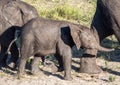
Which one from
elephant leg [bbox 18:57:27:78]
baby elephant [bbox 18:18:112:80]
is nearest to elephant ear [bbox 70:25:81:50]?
baby elephant [bbox 18:18:112:80]

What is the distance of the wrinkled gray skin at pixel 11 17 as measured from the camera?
930 centimetres

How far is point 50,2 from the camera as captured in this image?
45.6 feet

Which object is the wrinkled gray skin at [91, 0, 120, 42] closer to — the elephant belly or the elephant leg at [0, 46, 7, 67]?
the elephant belly

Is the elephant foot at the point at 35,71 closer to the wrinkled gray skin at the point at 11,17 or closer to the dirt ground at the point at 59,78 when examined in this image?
the dirt ground at the point at 59,78

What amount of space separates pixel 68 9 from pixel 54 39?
4004mm

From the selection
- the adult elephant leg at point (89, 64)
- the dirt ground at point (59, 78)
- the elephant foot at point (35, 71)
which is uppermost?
the adult elephant leg at point (89, 64)

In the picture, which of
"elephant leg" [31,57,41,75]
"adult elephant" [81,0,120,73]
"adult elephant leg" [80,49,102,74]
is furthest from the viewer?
"adult elephant leg" [80,49,102,74]

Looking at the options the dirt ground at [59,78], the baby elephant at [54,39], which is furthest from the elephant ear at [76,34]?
the dirt ground at [59,78]

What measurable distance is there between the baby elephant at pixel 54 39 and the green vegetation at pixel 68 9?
3.31 meters

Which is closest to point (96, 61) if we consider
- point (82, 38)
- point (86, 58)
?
point (86, 58)

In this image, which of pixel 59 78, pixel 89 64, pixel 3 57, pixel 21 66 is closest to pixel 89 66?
pixel 89 64

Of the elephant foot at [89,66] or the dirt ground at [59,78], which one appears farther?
the elephant foot at [89,66]

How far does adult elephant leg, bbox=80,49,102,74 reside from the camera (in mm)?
9453

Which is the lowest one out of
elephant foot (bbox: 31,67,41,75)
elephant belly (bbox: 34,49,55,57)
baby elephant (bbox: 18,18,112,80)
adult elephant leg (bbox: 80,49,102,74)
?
elephant foot (bbox: 31,67,41,75)
